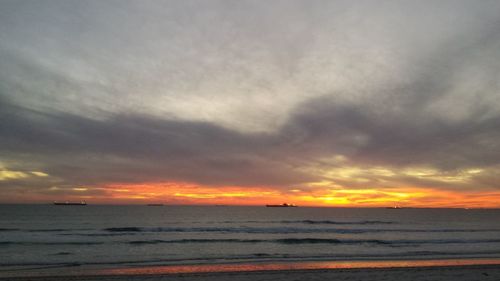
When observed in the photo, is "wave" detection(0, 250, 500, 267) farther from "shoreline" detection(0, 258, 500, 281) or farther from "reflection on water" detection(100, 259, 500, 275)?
"shoreline" detection(0, 258, 500, 281)

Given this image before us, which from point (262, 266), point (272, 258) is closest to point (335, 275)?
point (262, 266)

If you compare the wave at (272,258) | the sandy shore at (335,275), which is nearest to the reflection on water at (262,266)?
the sandy shore at (335,275)

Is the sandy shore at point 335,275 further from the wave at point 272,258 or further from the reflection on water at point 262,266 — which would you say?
the wave at point 272,258

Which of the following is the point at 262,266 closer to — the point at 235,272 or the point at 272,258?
the point at 235,272

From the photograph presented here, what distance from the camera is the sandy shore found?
19.0m

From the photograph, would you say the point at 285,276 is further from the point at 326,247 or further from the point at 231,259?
the point at 326,247

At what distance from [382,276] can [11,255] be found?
1018 inches

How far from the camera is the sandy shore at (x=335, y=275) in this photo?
19031mm

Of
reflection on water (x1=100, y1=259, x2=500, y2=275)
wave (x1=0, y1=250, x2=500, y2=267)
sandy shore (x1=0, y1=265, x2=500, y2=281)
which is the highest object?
sandy shore (x1=0, y1=265, x2=500, y2=281)

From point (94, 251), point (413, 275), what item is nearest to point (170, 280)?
point (413, 275)

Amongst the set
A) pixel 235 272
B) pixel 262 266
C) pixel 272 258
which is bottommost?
pixel 272 258

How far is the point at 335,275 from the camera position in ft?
65.8

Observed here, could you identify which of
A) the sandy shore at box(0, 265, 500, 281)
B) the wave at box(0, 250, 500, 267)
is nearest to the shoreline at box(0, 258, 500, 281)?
the sandy shore at box(0, 265, 500, 281)

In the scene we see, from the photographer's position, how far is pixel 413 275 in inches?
807
